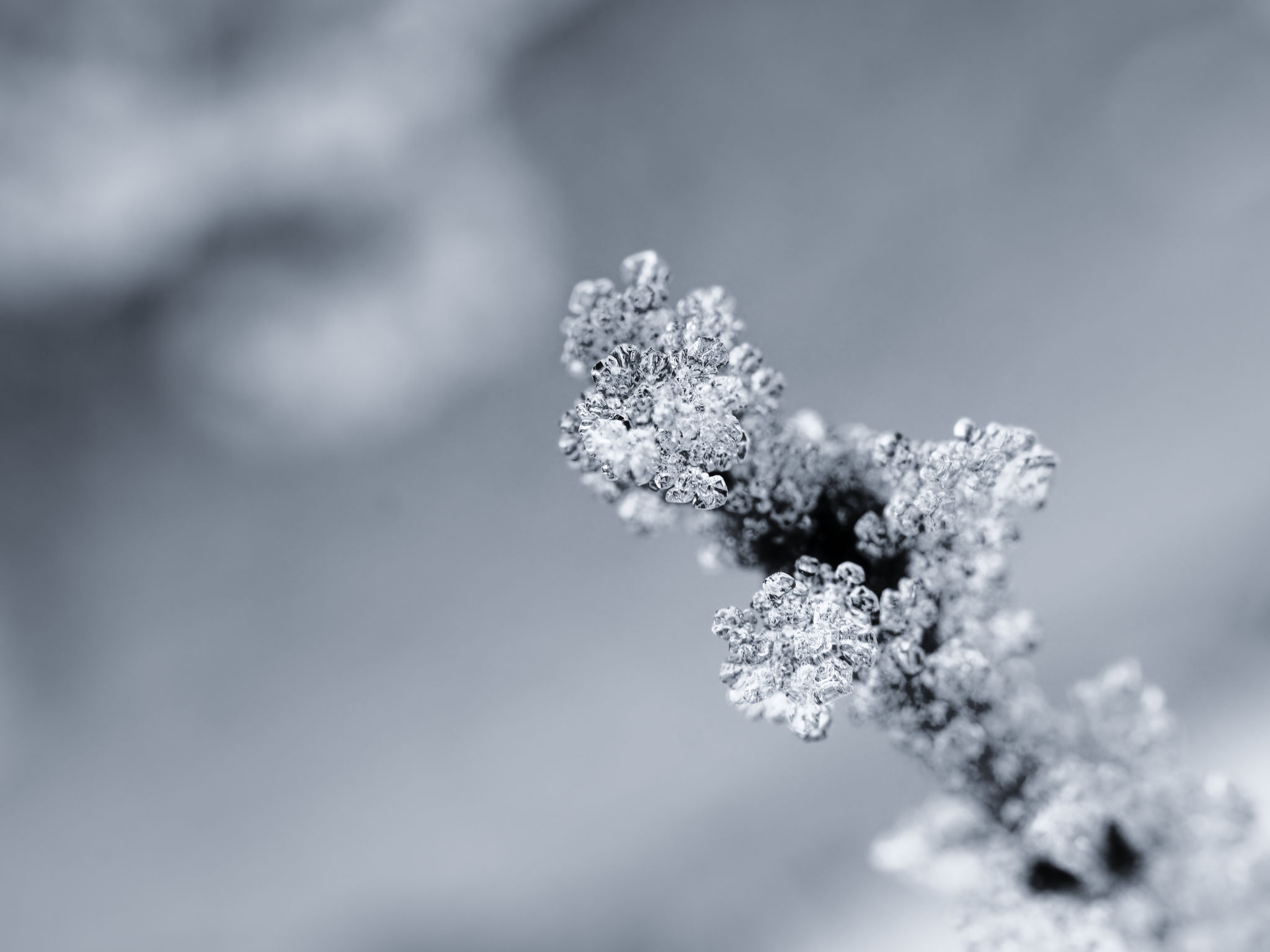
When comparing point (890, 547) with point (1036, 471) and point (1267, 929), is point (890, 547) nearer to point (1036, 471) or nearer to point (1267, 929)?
point (1036, 471)

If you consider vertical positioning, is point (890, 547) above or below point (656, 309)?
below

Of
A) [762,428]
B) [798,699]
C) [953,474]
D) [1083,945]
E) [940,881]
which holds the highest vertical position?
[762,428]

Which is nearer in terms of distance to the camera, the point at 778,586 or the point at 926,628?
the point at 778,586

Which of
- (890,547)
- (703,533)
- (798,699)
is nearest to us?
(798,699)

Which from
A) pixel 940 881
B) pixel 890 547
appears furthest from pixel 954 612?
pixel 940 881

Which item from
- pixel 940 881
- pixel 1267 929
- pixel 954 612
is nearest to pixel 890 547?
pixel 954 612

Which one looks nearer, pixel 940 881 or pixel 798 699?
pixel 798 699

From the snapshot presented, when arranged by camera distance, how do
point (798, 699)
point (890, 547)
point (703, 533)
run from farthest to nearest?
point (703, 533), point (890, 547), point (798, 699)
